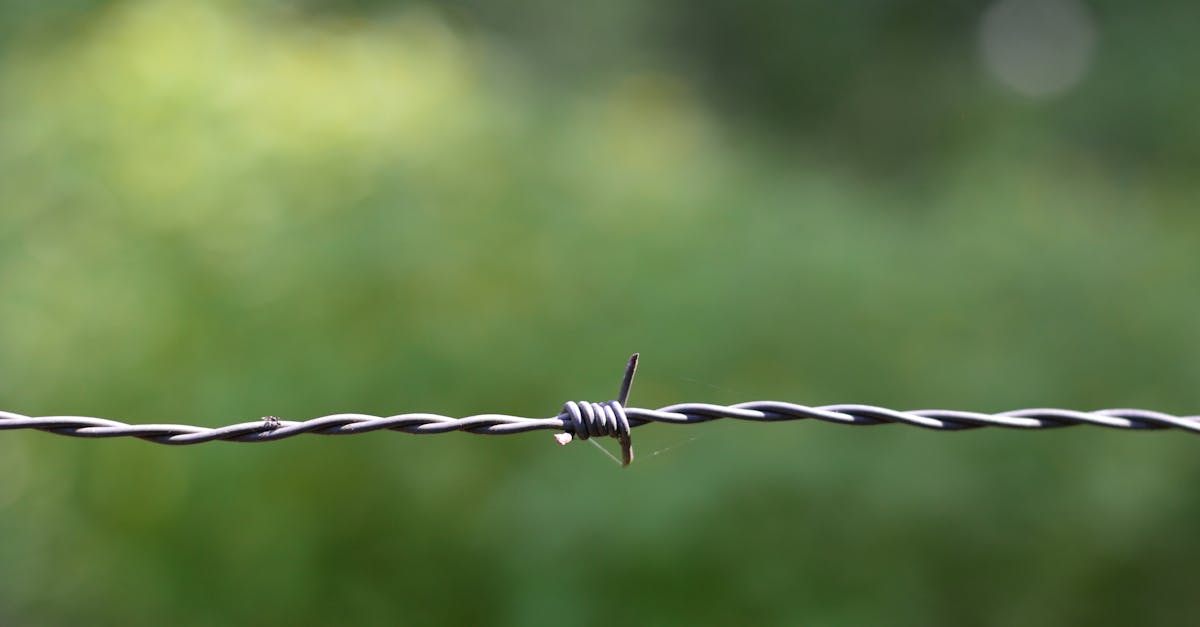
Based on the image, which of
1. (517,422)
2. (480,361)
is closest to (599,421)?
(517,422)

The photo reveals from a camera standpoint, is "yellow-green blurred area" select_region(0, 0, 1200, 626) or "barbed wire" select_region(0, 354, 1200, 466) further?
"yellow-green blurred area" select_region(0, 0, 1200, 626)

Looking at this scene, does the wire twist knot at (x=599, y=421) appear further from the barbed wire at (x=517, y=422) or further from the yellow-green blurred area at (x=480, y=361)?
the yellow-green blurred area at (x=480, y=361)

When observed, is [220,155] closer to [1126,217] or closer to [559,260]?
[559,260]

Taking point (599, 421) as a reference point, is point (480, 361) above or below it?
above

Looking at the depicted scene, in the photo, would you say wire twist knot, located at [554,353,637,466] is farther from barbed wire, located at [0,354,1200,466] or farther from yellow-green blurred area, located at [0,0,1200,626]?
yellow-green blurred area, located at [0,0,1200,626]

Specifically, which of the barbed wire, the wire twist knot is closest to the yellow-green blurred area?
the barbed wire

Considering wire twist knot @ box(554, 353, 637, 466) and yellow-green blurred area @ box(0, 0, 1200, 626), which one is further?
yellow-green blurred area @ box(0, 0, 1200, 626)

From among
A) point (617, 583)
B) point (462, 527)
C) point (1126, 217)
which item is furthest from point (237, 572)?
point (1126, 217)

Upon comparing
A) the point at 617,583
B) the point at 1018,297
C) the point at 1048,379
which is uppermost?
the point at 1018,297

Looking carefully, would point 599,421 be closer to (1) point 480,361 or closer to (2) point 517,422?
(2) point 517,422
